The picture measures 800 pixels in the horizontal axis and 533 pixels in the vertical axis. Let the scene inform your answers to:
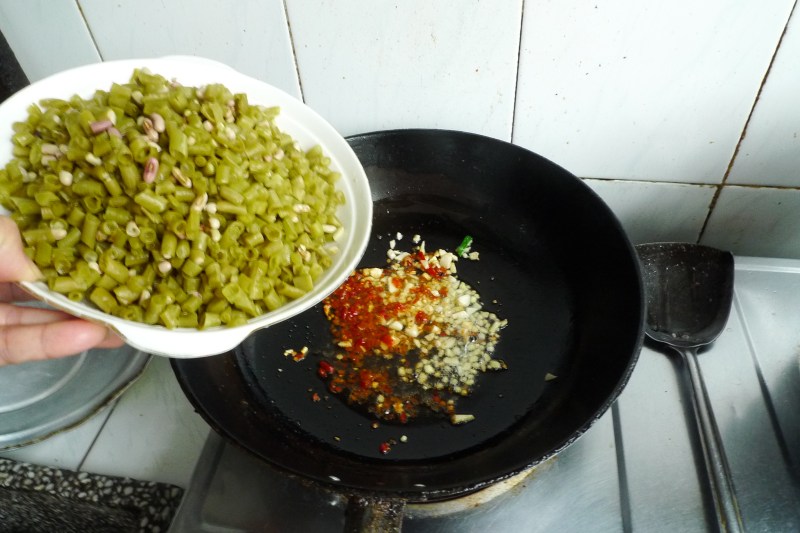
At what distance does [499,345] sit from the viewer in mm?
775

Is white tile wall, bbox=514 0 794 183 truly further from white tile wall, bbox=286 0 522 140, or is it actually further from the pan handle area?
the pan handle area

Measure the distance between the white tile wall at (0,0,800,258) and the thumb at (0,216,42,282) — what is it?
0.41m

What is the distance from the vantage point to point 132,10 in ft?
2.63

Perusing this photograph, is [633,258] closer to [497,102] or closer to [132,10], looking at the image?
[497,102]

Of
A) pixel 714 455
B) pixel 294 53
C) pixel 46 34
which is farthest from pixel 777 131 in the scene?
pixel 46 34

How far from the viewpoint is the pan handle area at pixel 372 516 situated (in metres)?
0.56

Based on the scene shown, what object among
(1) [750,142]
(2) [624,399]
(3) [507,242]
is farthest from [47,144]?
(1) [750,142]

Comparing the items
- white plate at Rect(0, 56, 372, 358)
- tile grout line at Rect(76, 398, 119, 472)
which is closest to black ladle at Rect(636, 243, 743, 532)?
white plate at Rect(0, 56, 372, 358)

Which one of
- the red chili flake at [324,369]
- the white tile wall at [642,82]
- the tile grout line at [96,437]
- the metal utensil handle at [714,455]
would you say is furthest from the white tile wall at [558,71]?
the tile grout line at [96,437]

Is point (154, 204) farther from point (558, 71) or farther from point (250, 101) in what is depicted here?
point (558, 71)

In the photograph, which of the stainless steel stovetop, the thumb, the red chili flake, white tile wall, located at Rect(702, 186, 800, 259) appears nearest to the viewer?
the thumb

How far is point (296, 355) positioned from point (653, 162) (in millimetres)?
589

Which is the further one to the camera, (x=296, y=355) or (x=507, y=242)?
(x=507, y=242)

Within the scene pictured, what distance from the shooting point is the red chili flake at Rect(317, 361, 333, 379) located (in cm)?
74
